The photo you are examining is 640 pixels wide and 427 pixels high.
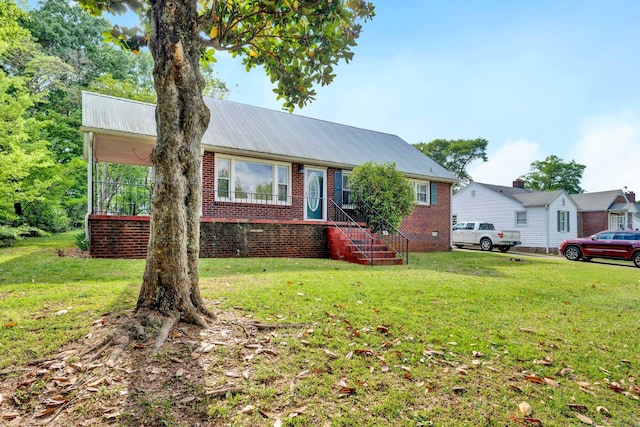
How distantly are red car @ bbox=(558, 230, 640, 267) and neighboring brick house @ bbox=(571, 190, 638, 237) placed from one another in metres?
14.1

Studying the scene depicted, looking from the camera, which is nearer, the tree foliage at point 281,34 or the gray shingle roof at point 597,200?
the tree foliage at point 281,34

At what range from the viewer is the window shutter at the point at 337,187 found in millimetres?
13328

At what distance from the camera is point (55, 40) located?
25172mm

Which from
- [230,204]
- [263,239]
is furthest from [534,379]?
[230,204]

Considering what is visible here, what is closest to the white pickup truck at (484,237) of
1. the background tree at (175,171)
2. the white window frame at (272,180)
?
the white window frame at (272,180)

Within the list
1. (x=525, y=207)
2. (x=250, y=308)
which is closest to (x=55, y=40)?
(x=250, y=308)

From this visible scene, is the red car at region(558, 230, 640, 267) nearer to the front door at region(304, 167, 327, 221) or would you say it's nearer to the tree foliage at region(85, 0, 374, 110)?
the front door at region(304, 167, 327, 221)

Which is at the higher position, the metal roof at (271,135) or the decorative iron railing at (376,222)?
the metal roof at (271,135)

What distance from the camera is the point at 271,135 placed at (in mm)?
13312

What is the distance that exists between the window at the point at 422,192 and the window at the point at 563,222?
508 inches

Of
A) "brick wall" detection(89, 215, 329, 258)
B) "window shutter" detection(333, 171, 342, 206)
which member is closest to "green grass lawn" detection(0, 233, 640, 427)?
"brick wall" detection(89, 215, 329, 258)

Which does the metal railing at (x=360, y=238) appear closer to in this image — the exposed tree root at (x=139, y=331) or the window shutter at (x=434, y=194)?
the window shutter at (x=434, y=194)

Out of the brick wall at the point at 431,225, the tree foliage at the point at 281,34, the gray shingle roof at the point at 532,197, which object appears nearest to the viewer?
the tree foliage at the point at 281,34

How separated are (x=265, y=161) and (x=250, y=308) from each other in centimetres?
872
